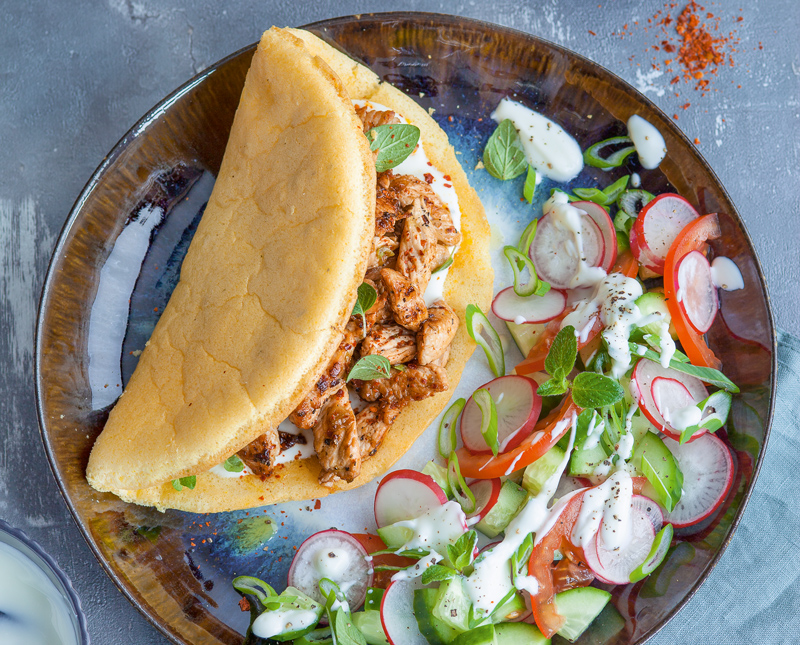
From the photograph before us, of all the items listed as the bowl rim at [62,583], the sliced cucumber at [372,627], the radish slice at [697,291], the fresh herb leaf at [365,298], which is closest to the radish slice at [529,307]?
the radish slice at [697,291]

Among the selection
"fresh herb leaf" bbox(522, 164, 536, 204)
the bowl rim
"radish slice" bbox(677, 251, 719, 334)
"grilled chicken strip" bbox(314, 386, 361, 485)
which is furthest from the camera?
"fresh herb leaf" bbox(522, 164, 536, 204)

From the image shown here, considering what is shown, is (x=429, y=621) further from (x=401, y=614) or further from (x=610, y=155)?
(x=610, y=155)

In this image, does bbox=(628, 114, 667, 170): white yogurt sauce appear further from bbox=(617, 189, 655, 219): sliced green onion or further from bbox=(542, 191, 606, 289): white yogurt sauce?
bbox=(542, 191, 606, 289): white yogurt sauce

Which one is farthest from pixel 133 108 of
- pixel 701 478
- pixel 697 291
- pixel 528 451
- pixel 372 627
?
pixel 701 478

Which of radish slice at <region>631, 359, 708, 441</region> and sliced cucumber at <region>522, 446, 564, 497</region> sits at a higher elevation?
radish slice at <region>631, 359, 708, 441</region>

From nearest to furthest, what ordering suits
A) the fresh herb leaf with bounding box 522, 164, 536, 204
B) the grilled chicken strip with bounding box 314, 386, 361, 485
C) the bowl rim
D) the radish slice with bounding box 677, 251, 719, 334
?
the bowl rim → the grilled chicken strip with bounding box 314, 386, 361, 485 → the radish slice with bounding box 677, 251, 719, 334 → the fresh herb leaf with bounding box 522, 164, 536, 204

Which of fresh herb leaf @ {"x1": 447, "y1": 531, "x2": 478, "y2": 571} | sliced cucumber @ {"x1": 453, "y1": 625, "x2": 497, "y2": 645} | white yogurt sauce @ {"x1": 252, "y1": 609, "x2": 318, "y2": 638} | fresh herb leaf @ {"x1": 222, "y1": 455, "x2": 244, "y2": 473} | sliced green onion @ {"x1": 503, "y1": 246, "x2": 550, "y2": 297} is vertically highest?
sliced green onion @ {"x1": 503, "y1": 246, "x2": 550, "y2": 297}

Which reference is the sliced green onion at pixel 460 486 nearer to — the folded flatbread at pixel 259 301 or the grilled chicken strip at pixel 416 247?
the folded flatbread at pixel 259 301

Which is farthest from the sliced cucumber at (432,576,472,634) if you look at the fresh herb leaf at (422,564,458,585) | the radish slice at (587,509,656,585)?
the radish slice at (587,509,656,585)
